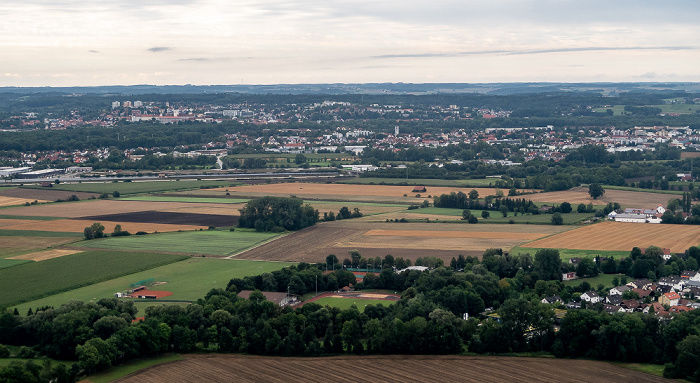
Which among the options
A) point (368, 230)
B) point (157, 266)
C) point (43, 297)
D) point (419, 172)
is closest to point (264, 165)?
point (419, 172)

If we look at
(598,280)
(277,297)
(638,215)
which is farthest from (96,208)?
(638,215)

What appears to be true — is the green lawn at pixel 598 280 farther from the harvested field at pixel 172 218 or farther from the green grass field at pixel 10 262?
the green grass field at pixel 10 262

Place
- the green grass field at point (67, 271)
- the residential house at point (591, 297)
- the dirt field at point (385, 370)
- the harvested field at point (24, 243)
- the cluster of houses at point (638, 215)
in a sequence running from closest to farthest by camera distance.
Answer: the dirt field at point (385, 370), the residential house at point (591, 297), the green grass field at point (67, 271), the harvested field at point (24, 243), the cluster of houses at point (638, 215)

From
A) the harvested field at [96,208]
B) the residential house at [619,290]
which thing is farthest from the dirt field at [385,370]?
the harvested field at [96,208]

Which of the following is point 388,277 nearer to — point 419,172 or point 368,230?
point 368,230

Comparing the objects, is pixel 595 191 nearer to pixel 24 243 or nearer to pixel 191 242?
pixel 191 242

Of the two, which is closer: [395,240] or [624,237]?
[624,237]
